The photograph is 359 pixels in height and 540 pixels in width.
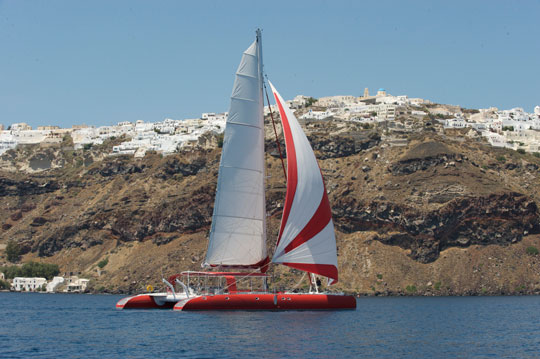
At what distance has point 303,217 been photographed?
2144 inches

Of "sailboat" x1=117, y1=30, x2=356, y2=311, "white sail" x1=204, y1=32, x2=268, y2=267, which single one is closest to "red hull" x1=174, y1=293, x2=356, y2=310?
"sailboat" x1=117, y1=30, x2=356, y2=311

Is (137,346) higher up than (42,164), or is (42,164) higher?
(42,164)

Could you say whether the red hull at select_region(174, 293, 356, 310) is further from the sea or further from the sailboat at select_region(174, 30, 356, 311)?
the sea

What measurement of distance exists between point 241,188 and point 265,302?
7539mm

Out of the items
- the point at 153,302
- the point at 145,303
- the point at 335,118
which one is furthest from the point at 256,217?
the point at 335,118

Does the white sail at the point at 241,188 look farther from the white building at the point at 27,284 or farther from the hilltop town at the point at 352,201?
the white building at the point at 27,284

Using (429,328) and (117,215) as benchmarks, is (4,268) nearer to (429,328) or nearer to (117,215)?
A: (117,215)

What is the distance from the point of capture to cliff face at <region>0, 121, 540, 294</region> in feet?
341

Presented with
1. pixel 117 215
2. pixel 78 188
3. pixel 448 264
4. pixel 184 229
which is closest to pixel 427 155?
pixel 448 264

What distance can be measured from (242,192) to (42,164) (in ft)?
385

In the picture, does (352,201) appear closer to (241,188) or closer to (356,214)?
(356,214)

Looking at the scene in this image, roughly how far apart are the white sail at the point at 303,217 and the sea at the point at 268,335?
12.0ft

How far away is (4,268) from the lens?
12669cm

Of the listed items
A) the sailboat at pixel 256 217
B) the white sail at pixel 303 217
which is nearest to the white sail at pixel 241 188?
the sailboat at pixel 256 217
